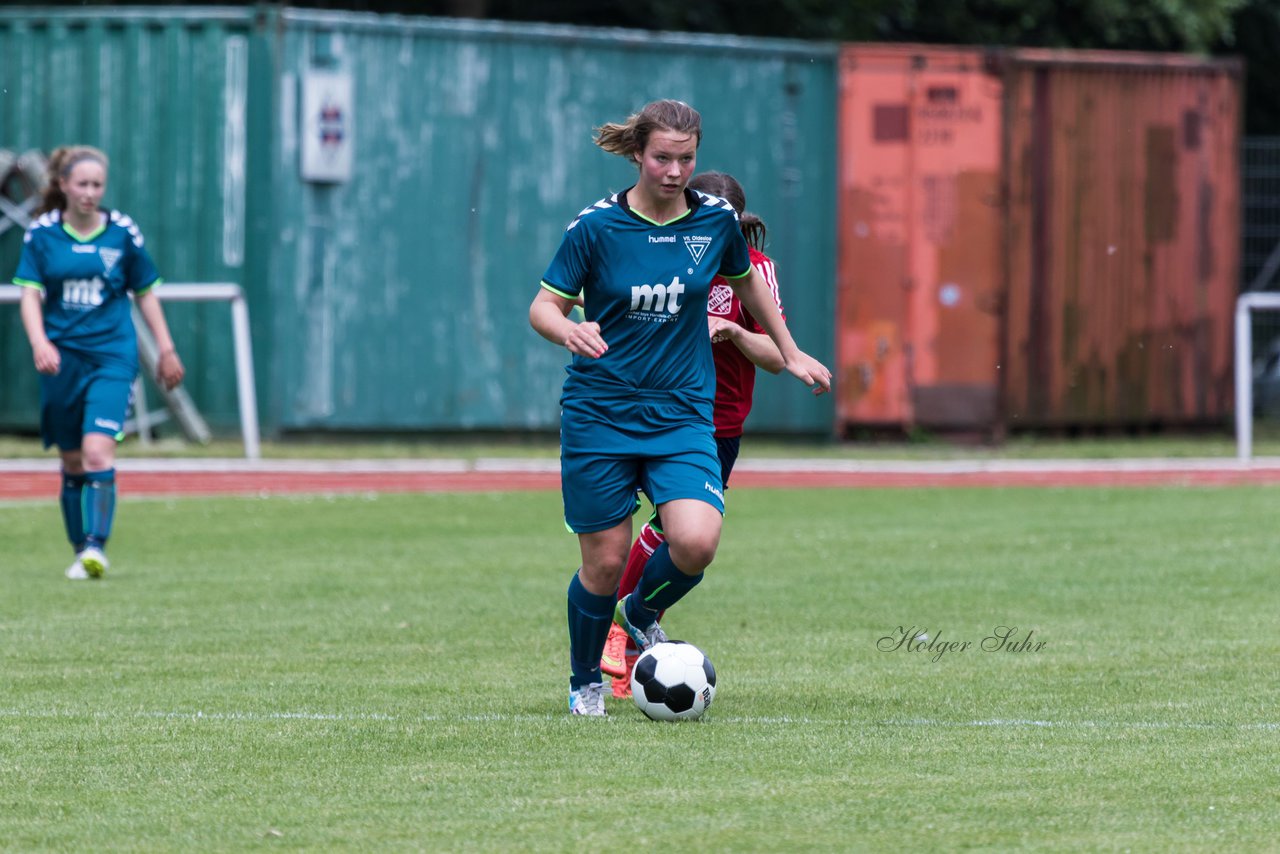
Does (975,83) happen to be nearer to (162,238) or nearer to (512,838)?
(162,238)

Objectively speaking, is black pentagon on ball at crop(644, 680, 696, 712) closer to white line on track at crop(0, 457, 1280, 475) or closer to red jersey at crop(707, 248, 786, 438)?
red jersey at crop(707, 248, 786, 438)

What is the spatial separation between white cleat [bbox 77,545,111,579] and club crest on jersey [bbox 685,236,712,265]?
506 centimetres

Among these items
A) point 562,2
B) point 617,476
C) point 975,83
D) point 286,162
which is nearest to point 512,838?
point 617,476

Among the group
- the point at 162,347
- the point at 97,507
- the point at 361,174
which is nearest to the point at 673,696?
the point at 97,507

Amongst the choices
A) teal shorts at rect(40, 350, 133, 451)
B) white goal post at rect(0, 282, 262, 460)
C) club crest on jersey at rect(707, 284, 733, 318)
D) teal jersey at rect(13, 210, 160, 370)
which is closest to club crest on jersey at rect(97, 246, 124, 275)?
teal jersey at rect(13, 210, 160, 370)

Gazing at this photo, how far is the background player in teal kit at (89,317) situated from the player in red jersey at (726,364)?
3.84 meters

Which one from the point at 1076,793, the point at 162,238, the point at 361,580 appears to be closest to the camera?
the point at 1076,793

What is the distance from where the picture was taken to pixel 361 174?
19500 millimetres

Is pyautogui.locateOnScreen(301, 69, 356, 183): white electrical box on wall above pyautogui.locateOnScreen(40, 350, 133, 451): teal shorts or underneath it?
above

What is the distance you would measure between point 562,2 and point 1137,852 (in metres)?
22.6

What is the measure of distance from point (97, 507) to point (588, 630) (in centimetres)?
474

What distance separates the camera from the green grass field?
5.16 metres

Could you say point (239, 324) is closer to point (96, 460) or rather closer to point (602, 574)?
point (96, 460)

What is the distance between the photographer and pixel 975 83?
20.4 meters
